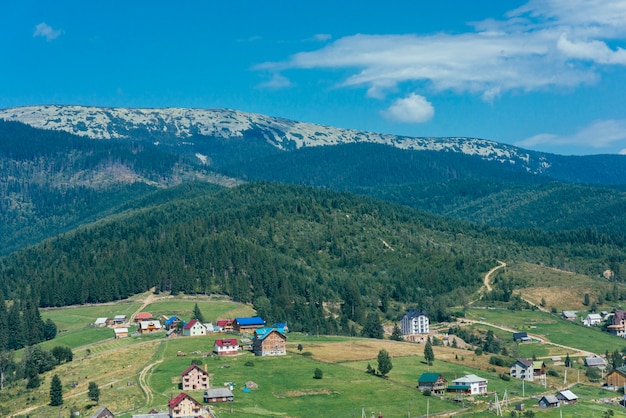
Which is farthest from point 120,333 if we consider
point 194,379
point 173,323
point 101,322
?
point 194,379

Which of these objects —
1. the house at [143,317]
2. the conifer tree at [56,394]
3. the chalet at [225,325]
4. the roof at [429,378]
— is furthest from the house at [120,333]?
the roof at [429,378]

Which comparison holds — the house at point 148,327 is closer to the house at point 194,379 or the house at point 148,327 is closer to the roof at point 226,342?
the roof at point 226,342

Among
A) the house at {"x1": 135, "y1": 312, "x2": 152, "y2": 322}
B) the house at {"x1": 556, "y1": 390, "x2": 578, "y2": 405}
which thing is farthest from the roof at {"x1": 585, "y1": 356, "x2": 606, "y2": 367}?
the house at {"x1": 135, "y1": 312, "x2": 152, "y2": 322}

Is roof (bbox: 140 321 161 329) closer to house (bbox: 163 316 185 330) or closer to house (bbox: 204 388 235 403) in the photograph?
house (bbox: 163 316 185 330)

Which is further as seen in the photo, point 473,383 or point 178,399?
point 473,383

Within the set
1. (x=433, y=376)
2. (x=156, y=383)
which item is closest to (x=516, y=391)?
(x=433, y=376)

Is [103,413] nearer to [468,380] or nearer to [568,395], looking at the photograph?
[468,380]

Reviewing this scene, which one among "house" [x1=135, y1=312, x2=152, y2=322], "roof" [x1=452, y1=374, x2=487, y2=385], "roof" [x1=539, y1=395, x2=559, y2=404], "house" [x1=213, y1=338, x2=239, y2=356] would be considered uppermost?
"house" [x1=135, y1=312, x2=152, y2=322]
